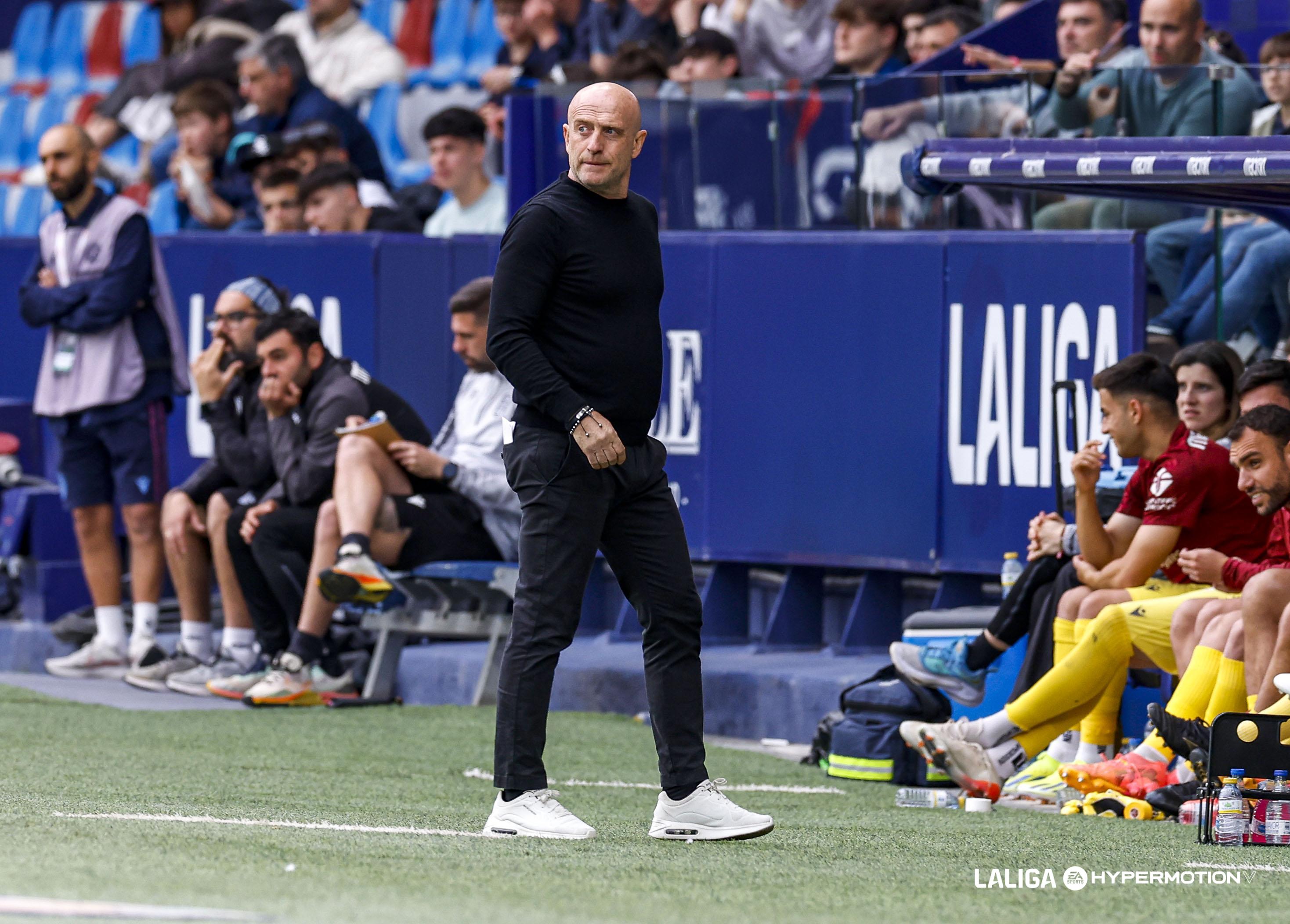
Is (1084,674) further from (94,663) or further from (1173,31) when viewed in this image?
(94,663)

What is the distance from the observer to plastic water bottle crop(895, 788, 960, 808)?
764 cm

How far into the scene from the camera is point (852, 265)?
392 inches

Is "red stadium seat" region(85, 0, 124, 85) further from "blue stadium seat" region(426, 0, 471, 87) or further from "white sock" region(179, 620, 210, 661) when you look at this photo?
"white sock" region(179, 620, 210, 661)

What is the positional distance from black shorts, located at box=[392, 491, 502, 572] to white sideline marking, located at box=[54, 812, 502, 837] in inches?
161

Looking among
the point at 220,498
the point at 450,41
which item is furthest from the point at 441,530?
the point at 450,41

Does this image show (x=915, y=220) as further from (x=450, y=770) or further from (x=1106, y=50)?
(x=450, y=770)

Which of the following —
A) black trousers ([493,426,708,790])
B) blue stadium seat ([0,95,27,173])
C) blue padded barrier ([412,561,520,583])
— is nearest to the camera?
black trousers ([493,426,708,790])

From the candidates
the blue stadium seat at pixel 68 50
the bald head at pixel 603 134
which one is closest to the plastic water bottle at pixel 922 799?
the bald head at pixel 603 134

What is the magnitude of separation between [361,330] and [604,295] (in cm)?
618

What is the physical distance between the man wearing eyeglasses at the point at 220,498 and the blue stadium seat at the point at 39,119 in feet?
31.2

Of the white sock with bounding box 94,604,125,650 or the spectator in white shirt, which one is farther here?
the spectator in white shirt

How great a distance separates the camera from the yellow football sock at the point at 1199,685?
7188 mm

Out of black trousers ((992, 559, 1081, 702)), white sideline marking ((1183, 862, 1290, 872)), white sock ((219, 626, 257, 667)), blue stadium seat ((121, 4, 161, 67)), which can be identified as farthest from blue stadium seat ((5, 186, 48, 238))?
white sideline marking ((1183, 862, 1290, 872))

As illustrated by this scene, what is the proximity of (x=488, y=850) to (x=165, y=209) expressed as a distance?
10.8 metres
